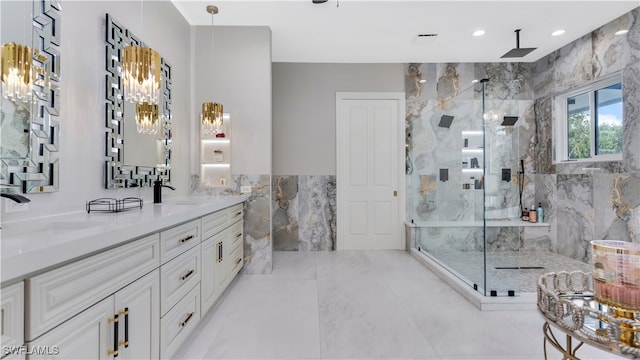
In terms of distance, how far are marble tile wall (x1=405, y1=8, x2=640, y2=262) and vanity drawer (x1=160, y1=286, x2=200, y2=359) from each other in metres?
2.70

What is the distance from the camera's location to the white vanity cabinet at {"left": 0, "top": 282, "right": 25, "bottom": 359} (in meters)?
0.74

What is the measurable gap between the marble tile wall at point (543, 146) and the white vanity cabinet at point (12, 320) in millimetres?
3205

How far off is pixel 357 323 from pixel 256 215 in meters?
1.68

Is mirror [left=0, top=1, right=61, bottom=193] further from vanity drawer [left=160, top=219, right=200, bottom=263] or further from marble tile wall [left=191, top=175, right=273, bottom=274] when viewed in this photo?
marble tile wall [left=191, top=175, right=273, bottom=274]

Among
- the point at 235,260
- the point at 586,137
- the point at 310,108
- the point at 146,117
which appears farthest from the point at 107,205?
the point at 586,137

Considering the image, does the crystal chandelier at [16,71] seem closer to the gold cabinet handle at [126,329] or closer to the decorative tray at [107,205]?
the decorative tray at [107,205]

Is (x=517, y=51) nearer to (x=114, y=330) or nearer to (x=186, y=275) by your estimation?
(x=186, y=275)

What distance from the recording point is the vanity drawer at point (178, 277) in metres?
1.52

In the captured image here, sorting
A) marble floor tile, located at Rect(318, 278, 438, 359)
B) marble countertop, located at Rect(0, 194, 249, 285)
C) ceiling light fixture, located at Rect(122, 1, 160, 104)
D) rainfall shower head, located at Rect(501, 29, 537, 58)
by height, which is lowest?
marble floor tile, located at Rect(318, 278, 438, 359)

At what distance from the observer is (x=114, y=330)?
1150mm

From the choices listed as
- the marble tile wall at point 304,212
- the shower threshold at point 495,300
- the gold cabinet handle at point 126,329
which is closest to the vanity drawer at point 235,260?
the marble tile wall at point 304,212

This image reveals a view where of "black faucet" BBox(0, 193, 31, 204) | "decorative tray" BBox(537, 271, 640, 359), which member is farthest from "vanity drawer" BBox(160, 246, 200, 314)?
"decorative tray" BBox(537, 271, 640, 359)

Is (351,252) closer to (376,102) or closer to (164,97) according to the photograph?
(376,102)

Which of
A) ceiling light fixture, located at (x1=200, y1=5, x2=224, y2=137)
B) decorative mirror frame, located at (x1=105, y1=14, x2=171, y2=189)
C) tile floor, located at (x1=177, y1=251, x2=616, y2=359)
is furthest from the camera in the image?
ceiling light fixture, located at (x1=200, y1=5, x2=224, y2=137)
